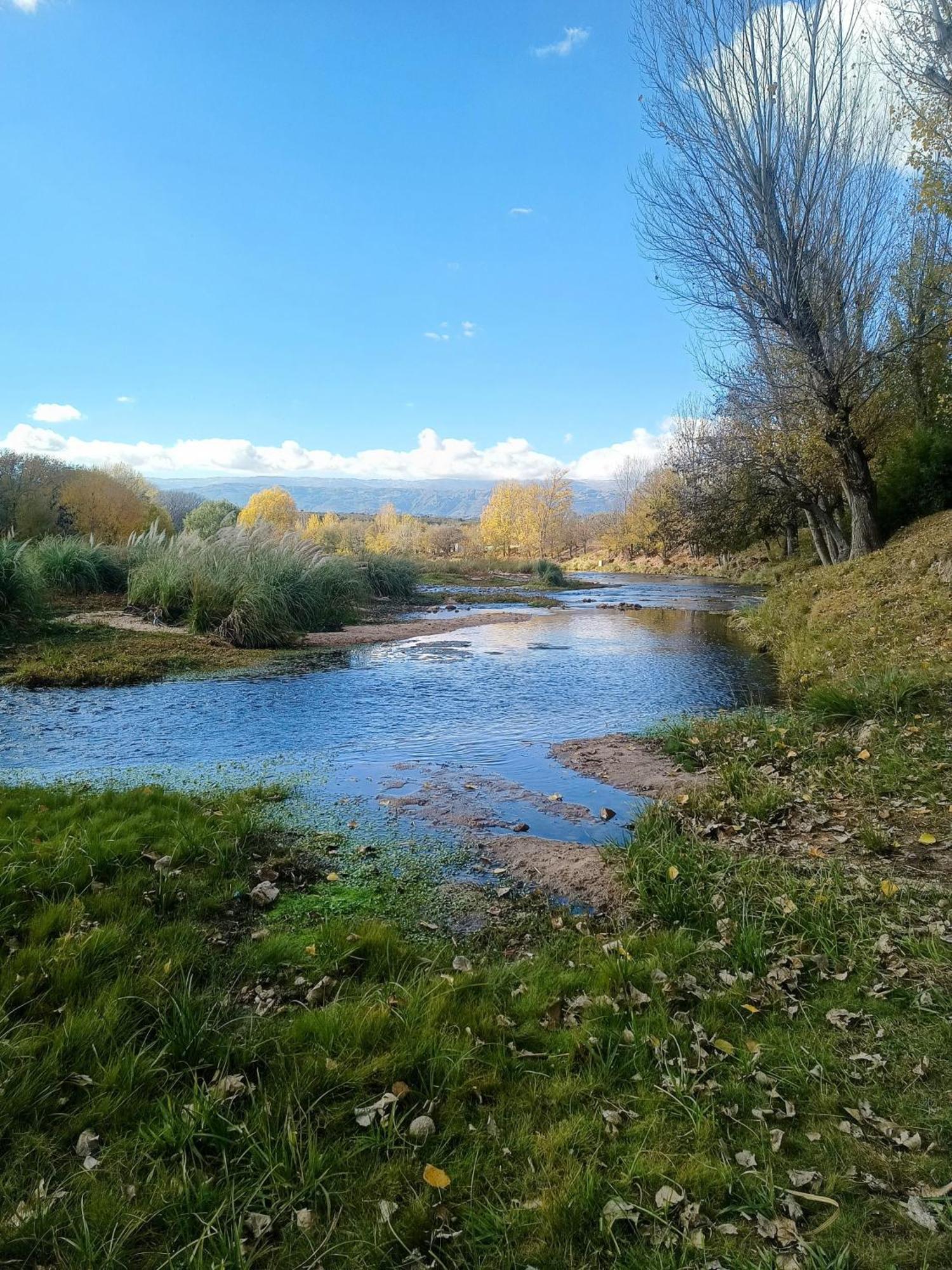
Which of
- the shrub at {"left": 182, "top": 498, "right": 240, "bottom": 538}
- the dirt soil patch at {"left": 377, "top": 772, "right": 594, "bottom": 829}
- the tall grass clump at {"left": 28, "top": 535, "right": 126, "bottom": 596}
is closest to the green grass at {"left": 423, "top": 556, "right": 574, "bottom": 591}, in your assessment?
the shrub at {"left": 182, "top": 498, "right": 240, "bottom": 538}

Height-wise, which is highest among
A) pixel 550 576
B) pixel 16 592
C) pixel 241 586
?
pixel 550 576

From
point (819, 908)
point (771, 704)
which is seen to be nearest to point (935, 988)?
point (819, 908)

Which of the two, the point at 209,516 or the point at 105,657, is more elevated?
the point at 209,516

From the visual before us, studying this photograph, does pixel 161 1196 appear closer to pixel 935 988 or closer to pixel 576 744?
pixel 935 988

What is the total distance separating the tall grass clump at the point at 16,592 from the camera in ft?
45.1

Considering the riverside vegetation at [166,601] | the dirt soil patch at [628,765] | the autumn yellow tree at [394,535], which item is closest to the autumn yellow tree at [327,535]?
the autumn yellow tree at [394,535]

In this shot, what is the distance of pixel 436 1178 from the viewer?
7.92 ft

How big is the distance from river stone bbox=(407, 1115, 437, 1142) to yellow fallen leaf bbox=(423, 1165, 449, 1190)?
0.18 m

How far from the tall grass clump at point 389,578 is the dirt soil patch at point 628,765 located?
68.4 ft

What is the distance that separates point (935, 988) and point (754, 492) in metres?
26.0

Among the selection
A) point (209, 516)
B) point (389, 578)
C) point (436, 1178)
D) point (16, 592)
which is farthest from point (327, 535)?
point (436, 1178)

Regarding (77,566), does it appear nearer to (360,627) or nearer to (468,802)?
(360,627)

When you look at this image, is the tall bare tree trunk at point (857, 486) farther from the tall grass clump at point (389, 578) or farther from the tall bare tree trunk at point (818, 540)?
the tall grass clump at point (389, 578)

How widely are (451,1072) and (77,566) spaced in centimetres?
1987
